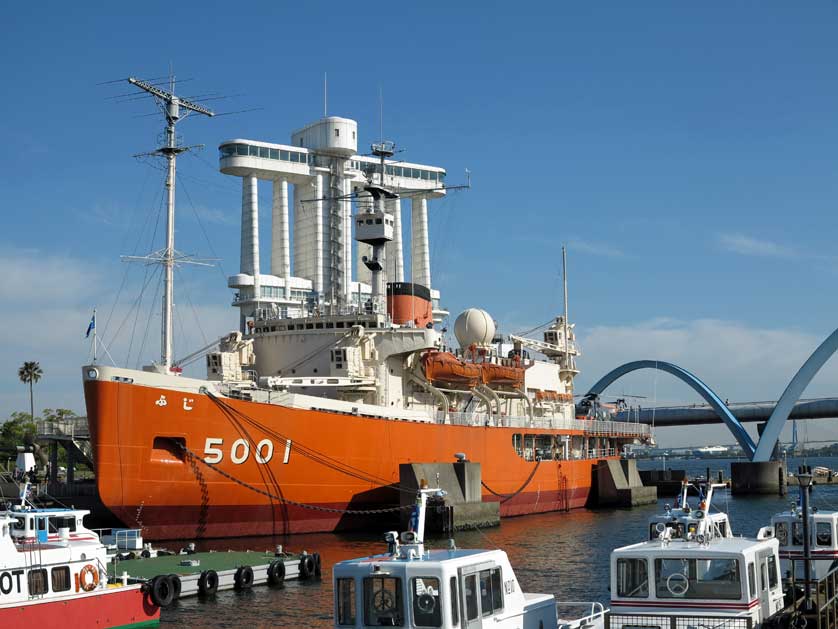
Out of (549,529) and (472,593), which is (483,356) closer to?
(549,529)

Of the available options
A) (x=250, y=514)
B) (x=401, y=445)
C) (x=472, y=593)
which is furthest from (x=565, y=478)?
(x=472, y=593)

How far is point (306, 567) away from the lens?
25.2 meters

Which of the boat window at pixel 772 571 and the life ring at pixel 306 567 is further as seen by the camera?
the life ring at pixel 306 567

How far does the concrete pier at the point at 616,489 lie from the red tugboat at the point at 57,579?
35139 millimetres

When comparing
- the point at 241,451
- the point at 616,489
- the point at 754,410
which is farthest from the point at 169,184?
the point at 754,410

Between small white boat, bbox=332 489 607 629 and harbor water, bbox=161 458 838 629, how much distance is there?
7592 mm

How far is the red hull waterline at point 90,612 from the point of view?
17.5m

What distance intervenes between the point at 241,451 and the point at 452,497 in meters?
8.09

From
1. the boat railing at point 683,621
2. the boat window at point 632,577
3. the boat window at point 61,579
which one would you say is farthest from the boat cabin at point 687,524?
the boat window at point 61,579

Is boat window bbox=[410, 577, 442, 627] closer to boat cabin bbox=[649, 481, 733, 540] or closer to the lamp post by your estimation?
boat cabin bbox=[649, 481, 733, 540]

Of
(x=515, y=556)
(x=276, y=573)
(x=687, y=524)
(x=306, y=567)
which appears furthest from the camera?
(x=515, y=556)

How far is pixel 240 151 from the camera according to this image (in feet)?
232

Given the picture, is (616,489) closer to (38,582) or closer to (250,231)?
(250,231)

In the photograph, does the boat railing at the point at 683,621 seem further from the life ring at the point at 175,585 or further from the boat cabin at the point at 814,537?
the life ring at the point at 175,585
